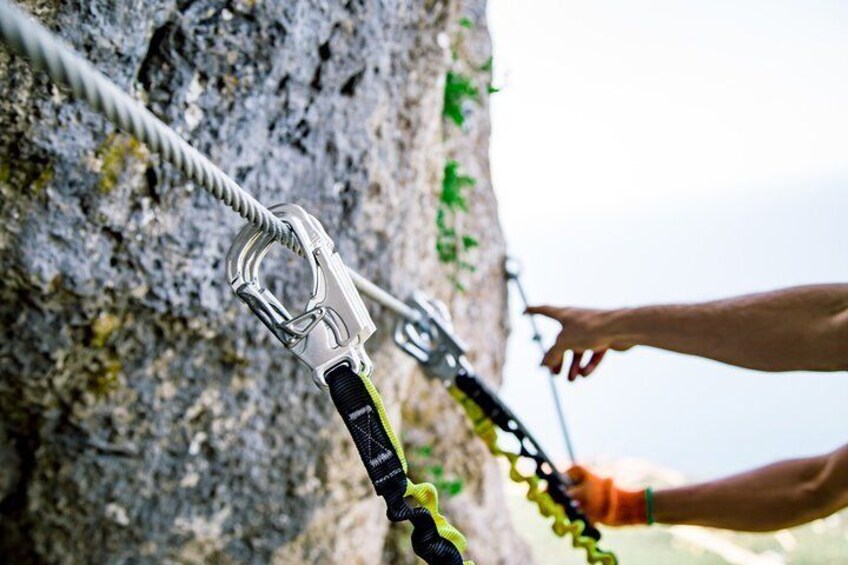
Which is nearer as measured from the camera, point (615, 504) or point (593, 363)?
point (593, 363)

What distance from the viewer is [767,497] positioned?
5.43 ft

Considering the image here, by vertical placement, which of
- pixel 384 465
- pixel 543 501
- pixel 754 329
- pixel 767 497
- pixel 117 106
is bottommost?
pixel 767 497

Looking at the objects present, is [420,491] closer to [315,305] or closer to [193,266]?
[315,305]

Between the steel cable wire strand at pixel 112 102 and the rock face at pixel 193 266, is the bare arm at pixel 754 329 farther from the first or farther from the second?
the steel cable wire strand at pixel 112 102

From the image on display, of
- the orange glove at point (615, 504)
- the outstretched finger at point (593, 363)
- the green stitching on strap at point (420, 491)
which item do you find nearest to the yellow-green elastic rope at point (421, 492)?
the green stitching on strap at point (420, 491)

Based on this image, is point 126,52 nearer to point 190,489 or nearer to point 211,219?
point 211,219

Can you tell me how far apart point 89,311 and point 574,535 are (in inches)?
48.1

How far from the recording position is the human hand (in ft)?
5.30

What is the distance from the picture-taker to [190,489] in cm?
160

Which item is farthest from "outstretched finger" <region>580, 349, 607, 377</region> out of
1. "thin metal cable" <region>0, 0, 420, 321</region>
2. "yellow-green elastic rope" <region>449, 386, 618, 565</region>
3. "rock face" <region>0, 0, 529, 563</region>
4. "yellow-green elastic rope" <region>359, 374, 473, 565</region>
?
"thin metal cable" <region>0, 0, 420, 321</region>

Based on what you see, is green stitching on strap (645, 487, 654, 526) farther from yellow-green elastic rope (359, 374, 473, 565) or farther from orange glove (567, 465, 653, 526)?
yellow-green elastic rope (359, 374, 473, 565)

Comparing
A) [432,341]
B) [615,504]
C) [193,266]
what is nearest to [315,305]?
[193,266]

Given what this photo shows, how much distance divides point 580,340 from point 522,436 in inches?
11.1

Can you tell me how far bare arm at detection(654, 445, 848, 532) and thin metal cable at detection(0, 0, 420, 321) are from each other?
4.59 ft
